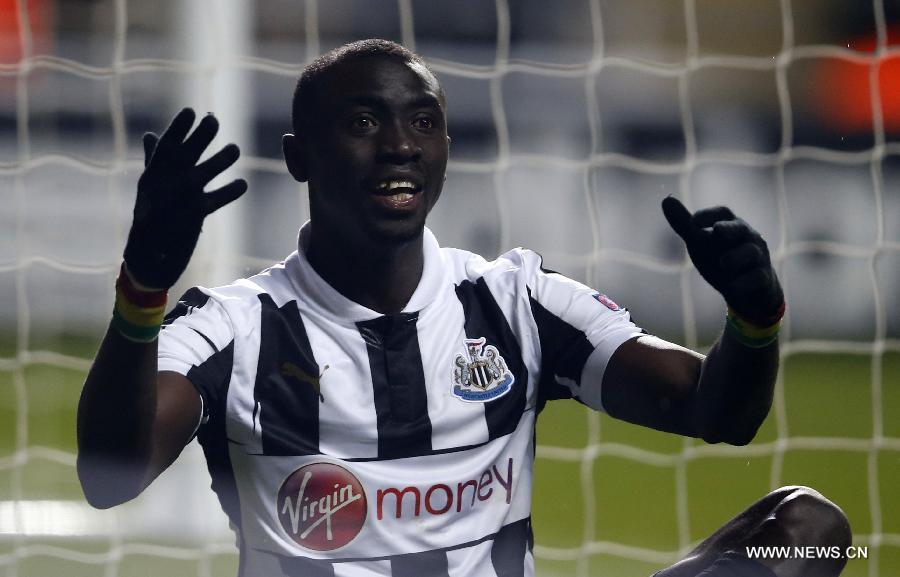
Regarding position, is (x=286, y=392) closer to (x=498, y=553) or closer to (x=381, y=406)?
(x=381, y=406)

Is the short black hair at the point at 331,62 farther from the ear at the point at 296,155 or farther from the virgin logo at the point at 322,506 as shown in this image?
the virgin logo at the point at 322,506

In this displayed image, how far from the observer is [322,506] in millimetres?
1897

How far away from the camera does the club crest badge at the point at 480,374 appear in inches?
79.4

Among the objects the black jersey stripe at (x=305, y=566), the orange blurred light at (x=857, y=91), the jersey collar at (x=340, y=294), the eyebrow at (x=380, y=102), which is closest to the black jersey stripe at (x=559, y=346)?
the jersey collar at (x=340, y=294)

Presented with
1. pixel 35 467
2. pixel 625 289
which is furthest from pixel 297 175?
pixel 625 289

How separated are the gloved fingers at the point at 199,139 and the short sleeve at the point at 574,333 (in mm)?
734

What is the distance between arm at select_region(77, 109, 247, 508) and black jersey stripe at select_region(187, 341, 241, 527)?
92 millimetres

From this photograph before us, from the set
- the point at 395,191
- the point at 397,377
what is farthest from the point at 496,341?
the point at 395,191

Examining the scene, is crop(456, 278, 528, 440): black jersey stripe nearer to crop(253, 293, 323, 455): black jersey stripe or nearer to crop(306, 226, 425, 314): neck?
crop(306, 226, 425, 314): neck

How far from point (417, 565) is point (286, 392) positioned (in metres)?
0.36

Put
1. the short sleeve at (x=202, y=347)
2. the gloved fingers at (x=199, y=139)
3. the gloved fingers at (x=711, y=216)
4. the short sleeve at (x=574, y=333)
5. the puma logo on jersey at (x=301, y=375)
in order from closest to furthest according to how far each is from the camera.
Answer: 1. the gloved fingers at (x=199, y=139)
2. the gloved fingers at (x=711, y=216)
3. the short sleeve at (x=202, y=347)
4. the puma logo on jersey at (x=301, y=375)
5. the short sleeve at (x=574, y=333)

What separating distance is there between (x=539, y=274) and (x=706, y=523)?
8.34ft

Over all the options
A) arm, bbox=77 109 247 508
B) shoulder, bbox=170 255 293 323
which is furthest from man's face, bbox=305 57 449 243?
arm, bbox=77 109 247 508

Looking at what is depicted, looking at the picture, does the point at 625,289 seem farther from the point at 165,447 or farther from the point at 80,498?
the point at 165,447
